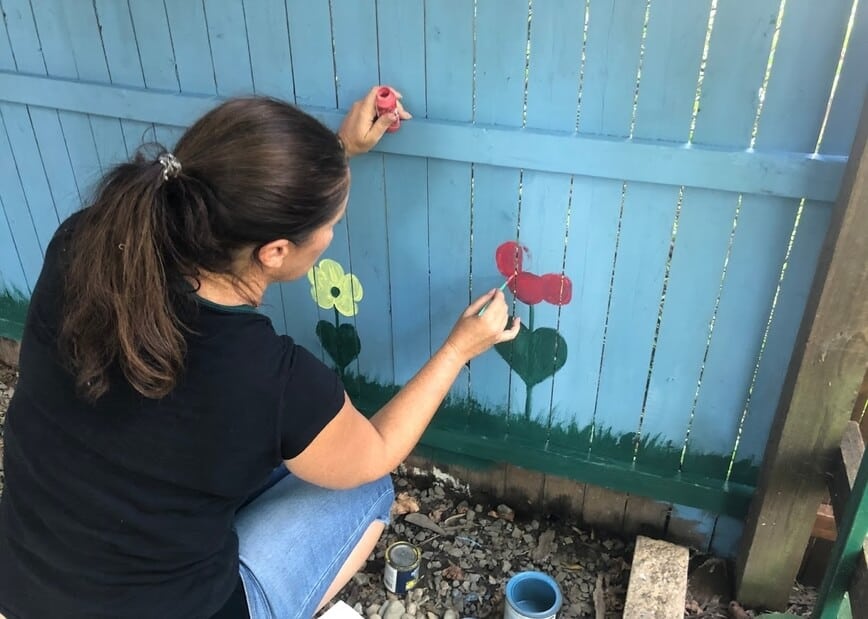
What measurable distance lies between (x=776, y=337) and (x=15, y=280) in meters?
2.44

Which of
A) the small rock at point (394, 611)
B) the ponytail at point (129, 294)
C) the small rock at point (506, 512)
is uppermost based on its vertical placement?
the ponytail at point (129, 294)

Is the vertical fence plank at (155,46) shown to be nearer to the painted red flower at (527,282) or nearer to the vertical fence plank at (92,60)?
the vertical fence plank at (92,60)

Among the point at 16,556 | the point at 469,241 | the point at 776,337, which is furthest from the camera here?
the point at 469,241

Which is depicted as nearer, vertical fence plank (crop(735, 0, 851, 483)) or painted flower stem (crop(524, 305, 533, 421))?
vertical fence plank (crop(735, 0, 851, 483))

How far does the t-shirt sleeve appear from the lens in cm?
119

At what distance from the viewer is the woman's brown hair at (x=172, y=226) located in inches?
42.3

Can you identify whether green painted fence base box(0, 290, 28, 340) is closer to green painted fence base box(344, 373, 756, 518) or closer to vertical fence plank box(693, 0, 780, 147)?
green painted fence base box(344, 373, 756, 518)

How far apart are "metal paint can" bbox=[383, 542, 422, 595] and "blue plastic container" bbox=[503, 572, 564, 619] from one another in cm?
26

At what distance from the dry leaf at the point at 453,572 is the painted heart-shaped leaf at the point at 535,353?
0.57 meters

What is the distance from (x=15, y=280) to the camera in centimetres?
259

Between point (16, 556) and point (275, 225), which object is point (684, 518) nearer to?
point (275, 225)

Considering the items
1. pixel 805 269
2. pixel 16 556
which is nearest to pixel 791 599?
pixel 805 269

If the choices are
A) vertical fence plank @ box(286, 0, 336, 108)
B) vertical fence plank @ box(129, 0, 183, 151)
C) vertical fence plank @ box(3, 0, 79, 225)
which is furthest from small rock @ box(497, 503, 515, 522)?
vertical fence plank @ box(3, 0, 79, 225)

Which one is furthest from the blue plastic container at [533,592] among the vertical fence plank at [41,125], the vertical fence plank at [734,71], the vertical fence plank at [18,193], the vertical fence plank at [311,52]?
the vertical fence plank at [18,193]
